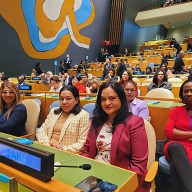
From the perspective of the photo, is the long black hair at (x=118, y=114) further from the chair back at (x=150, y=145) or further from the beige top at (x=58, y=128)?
the beige top at (x=58, y=128)

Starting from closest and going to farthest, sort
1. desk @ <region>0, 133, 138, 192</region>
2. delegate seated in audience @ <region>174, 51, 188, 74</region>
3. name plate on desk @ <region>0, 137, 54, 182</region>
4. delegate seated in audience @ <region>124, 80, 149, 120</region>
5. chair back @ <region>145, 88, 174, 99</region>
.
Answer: name plate on desk @ <region>0, 137, 54, 182</region> → desk @ <region>0, 133, 138, 192</region> → delegate seated in audience @ <region>124, 80, 149, 120</region> → chair back @ <region>145, 88, 174, 99</region> → delegate seated in audience @ <region>174, 51, 188, 74</region>

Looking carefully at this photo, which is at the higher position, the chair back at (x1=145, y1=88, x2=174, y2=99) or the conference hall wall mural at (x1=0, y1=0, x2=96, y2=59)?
the conference hall wall mural at (x1=0, y1=0, x2=96, y2=59)

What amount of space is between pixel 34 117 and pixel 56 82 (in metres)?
2.66

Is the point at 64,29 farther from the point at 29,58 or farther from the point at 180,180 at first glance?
the point at 180,180

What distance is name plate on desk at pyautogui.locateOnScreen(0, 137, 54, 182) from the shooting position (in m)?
0.76

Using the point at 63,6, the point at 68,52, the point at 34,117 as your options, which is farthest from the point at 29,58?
the point at 34,117

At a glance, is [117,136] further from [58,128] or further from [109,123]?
[58,128]

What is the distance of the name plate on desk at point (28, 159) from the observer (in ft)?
2.51

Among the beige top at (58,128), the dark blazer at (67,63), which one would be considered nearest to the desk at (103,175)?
the beige top at (58,128)

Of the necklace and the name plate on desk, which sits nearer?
the name plate on desk

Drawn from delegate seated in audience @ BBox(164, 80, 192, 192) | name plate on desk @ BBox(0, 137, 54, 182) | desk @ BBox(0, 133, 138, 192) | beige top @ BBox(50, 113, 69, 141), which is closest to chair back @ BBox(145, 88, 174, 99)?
delegate seated in audience @ BBox(164, 80, 192, 192)

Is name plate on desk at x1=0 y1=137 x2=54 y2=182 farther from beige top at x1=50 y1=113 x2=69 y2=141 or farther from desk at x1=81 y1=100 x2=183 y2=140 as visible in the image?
desk at x1=81 y1=100 x2=183 y2=140

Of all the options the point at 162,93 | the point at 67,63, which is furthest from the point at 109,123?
the point at 67,63

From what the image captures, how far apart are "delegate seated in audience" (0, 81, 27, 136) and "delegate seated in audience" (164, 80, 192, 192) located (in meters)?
1.44
